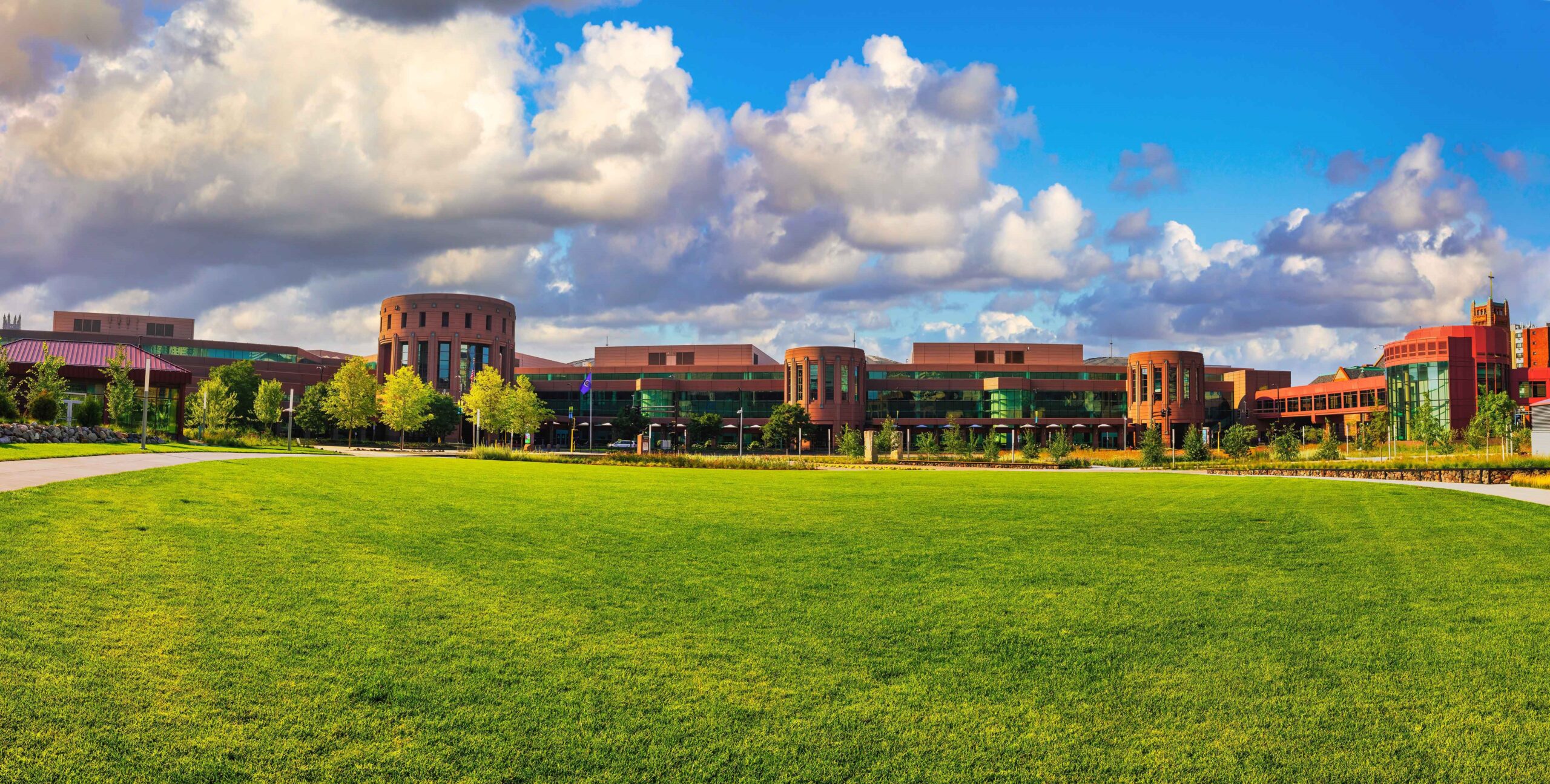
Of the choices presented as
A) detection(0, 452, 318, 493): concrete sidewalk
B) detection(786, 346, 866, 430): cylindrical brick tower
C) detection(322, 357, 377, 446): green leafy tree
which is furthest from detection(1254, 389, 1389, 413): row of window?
detection(0, 452, 318, 493): concrete sidewalk

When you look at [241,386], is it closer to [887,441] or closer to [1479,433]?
[887,441]

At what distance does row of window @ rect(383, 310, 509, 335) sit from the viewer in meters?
110

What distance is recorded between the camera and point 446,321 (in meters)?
110

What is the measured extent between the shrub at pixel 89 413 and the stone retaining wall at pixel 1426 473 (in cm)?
5373

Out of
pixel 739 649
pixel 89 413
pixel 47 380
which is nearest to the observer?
pixel 739 649

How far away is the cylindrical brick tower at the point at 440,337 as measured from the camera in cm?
10919

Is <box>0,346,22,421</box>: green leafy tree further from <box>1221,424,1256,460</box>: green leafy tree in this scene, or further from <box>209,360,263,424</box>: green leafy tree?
<box>1221,424,1256,460</box>: green leafy tree

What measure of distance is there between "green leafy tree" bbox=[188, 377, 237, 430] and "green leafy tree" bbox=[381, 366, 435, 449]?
4716mm

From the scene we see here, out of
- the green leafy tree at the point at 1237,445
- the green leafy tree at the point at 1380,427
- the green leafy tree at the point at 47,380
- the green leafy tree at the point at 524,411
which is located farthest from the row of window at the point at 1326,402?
the green leafy tree at the point at 47,380

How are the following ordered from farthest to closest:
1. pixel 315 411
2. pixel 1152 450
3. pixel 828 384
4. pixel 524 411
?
pixel 828 384, pixel 315 411, pixel 524 411, pixel 1152 450

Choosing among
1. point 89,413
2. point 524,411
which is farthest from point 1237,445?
point 89,413

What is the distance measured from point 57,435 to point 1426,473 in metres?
53.6

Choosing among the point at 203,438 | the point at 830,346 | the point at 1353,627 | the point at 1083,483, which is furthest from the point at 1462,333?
the point at 203,438

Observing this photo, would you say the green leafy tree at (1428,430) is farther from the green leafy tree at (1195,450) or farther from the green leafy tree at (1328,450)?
the green leafy tree at (1195,450)
